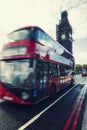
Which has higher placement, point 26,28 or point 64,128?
point 26,28

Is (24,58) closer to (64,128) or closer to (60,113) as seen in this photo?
(60,113)

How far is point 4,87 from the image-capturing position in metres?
8.21

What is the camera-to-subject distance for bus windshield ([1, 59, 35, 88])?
307 inches

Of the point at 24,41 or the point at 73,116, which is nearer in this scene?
the point at 73,116

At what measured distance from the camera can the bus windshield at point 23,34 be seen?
8.54 m

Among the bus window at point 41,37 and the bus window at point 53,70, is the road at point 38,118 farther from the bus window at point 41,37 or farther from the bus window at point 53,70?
the bus window at point 41,37

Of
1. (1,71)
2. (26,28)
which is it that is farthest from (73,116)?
(26,28)

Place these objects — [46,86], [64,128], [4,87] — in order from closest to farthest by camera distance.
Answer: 1. [64,128]
2. [4,87]
3. [46,86]

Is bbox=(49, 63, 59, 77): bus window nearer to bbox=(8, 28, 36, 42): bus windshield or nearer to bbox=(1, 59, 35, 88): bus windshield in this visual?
bbox=(8, 28, 36, 42): bus windshield

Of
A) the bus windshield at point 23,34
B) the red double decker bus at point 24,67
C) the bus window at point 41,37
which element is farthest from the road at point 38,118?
the bus window at point 41,37

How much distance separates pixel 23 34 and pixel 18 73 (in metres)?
2.12

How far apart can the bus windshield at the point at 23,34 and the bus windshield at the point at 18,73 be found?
4.20 feet

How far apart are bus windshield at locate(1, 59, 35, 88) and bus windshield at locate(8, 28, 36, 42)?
4.20 feet

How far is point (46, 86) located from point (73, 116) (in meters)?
2.88
